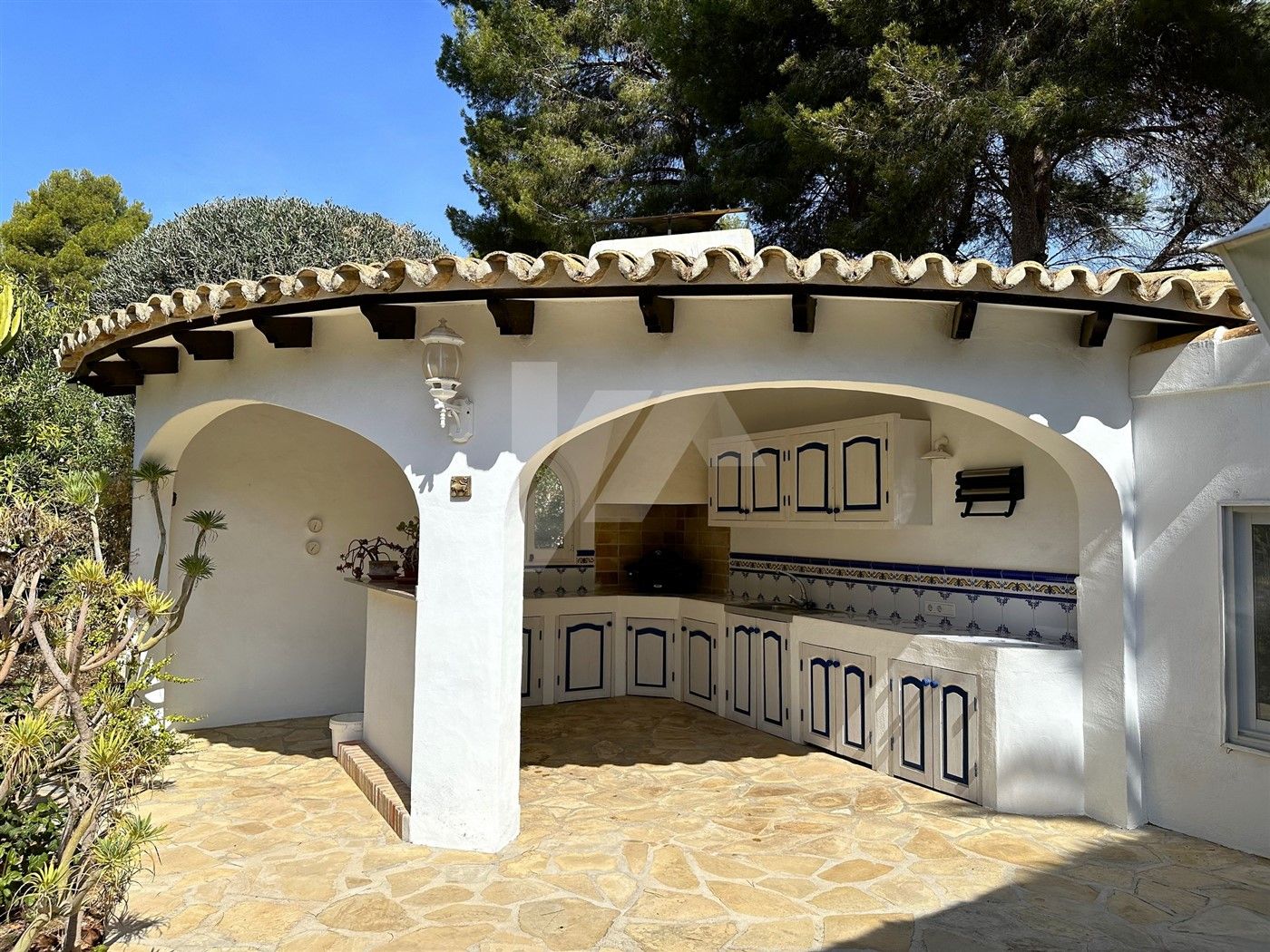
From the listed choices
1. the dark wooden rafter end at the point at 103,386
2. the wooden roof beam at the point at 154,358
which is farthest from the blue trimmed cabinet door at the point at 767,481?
the dark wooden rafter end at the point at 103,386

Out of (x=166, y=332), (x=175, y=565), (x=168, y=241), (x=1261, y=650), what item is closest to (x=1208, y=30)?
(x=1261, y=650)

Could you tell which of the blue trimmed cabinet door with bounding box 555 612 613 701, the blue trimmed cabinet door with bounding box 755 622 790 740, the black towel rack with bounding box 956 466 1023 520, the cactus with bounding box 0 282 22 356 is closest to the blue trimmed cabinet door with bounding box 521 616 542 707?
the blue trimmed cabinet door with bounding box 555 612 613 701

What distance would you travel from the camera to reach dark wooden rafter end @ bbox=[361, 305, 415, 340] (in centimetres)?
520

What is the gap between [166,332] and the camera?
580 cm

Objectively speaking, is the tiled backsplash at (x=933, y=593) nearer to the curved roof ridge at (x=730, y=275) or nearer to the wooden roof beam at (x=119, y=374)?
the curved roof ridge at (x=730, y=275)

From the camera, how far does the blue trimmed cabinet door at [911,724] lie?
637cm

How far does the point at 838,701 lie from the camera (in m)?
7.20

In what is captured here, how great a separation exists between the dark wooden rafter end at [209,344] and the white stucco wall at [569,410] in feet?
4.00

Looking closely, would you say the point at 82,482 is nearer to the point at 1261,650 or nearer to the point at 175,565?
the point at 175,565

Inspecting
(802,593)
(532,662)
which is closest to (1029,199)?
(802,593)

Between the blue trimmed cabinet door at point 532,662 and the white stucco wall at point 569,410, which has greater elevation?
the white stucco wall at point 569,410

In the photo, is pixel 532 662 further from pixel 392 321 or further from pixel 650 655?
pixel 392 321

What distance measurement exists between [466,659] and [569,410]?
172 centimetres

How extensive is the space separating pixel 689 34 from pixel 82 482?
329 inches
